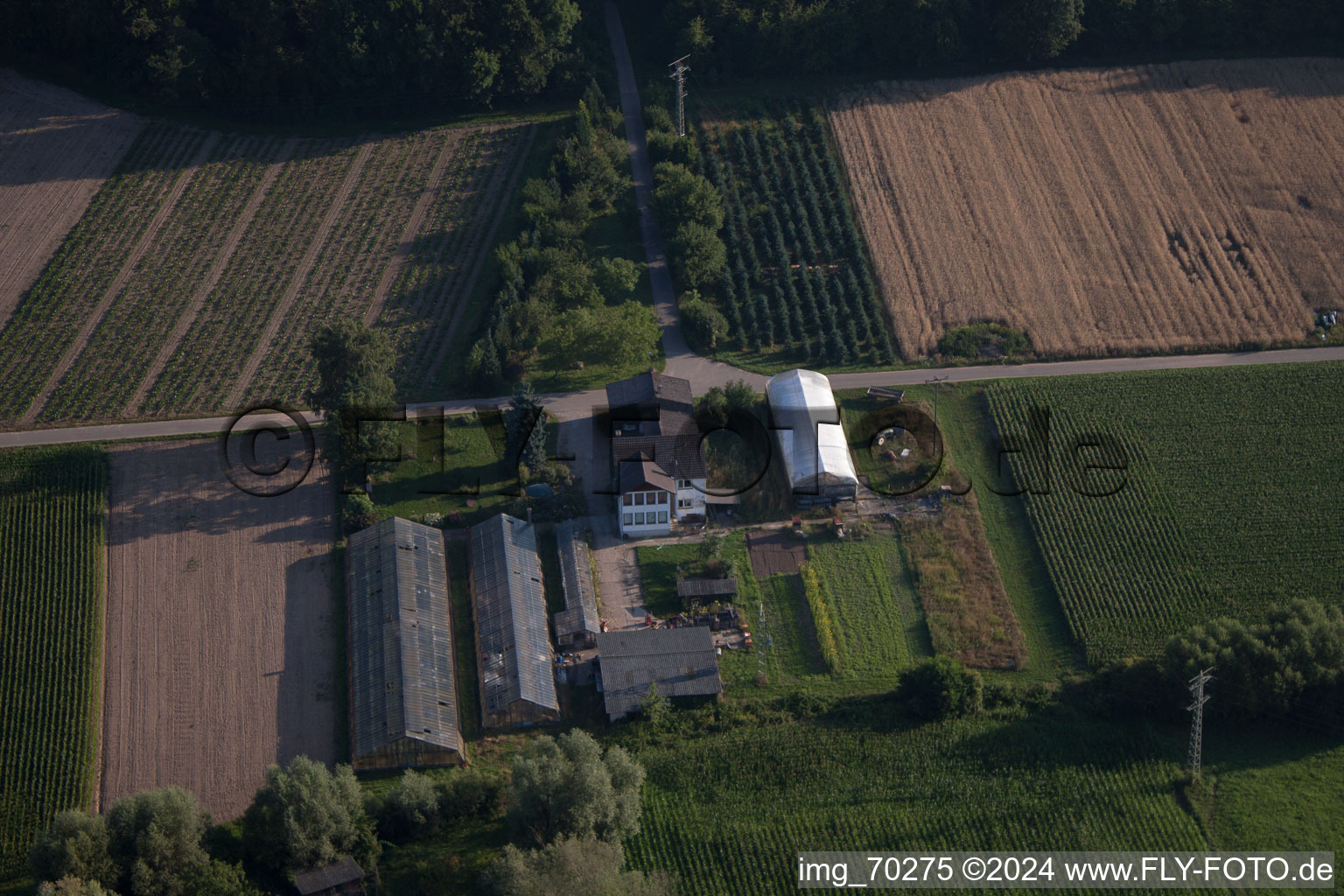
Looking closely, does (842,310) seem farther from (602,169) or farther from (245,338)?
(245,338)

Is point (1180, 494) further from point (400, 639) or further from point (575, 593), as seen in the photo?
point (400, 639)

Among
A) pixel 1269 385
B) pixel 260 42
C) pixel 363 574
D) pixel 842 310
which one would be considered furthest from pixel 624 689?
pixel 260 42

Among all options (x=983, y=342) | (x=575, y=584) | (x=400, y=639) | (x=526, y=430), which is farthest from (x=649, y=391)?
(x=983, y=342)

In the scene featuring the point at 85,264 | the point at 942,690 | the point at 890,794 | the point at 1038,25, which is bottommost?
the point at 890,794

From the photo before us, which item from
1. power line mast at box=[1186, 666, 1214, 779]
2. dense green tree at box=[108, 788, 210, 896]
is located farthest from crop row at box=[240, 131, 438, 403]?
power line mast at box=[1186, 666, 1214, 779]

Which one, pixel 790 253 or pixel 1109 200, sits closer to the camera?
pixel 790 253

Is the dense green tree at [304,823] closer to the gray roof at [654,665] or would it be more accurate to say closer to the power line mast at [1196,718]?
the gray roof at [654,665]

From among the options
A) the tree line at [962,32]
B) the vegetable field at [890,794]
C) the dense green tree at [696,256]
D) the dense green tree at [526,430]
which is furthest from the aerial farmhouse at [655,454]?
the tree line at [962,32]

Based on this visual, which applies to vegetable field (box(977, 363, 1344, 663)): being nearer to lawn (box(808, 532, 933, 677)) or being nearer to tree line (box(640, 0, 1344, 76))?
lawn (box(808, 532, 933, 677))
